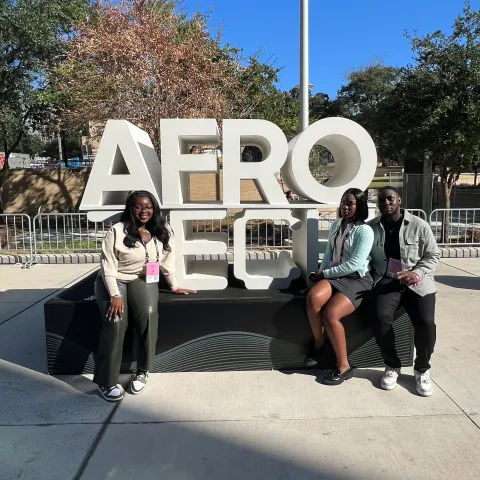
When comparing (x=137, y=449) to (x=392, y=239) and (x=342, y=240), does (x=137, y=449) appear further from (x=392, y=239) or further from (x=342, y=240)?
(x=392, y=239)

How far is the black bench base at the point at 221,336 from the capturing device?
13.1 feet

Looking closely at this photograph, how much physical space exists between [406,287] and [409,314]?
223 millimetres

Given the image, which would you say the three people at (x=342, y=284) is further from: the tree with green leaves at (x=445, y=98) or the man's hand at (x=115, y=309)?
the tree with green leaves at (x=445, y=98)

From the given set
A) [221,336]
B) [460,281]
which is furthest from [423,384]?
[460,281]

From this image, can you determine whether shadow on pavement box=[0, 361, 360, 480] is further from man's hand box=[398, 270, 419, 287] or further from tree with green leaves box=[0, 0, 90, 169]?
tree with green leaves box=[0, 0, 90, 169]

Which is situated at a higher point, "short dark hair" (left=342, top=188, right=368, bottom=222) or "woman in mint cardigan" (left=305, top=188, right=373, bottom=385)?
"short dark hair" (left=342, top=188, right=368, bottom=222)

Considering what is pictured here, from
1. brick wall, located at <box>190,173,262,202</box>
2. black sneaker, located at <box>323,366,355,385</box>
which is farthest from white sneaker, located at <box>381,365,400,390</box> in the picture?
brick wall, located at <box>190,173,262,202</box>

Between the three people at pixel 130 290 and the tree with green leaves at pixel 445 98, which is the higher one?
the tree with green leaves at pixel 445 98

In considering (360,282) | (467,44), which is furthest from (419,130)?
(360,282)

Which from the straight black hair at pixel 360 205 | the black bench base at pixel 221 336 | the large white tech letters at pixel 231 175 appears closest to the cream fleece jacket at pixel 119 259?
the black bench base at pixel 221 336

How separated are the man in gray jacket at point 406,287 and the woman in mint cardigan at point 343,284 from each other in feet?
0.52

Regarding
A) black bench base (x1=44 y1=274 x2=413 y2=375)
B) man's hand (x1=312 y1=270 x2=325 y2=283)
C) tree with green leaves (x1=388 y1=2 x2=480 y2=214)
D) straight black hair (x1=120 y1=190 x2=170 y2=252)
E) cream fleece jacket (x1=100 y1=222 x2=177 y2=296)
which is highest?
tree with green leaves (x1=388 y1=2 x2=480 y2=214)

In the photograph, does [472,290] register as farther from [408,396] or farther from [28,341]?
[28,341]

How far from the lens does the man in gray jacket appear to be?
144 inches
